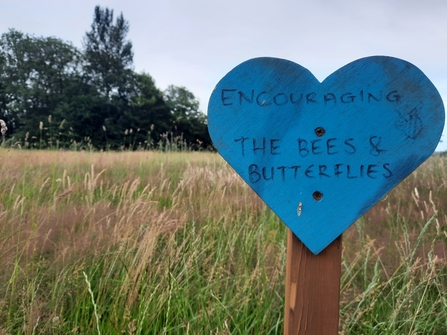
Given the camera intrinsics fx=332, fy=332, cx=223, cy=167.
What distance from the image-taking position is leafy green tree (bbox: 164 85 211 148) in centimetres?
2800

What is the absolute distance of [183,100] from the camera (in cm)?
3566

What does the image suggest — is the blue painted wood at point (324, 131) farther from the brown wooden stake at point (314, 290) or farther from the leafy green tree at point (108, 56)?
the leafy green tree at point (108, 56)

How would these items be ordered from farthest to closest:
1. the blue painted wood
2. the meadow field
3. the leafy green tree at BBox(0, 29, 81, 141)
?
the leafy green tree at BBox(0, 29, 81, 141) → the meadow field → the blue painted wood

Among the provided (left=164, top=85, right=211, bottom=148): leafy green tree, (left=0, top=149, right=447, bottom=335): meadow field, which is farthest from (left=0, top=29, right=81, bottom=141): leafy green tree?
(left=0, top=149, right=447, bottom=335): meadow field

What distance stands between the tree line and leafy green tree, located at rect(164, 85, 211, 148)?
86 millimetres

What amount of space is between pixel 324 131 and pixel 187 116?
31.7 meters

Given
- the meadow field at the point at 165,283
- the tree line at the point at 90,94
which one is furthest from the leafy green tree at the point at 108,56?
the meadow field at the point at 165,283

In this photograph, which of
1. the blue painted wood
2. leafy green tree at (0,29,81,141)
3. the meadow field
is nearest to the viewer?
the blue painted wood

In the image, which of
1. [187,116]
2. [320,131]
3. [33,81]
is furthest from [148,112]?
[320,131]

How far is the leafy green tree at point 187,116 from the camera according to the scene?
2800 centimetres

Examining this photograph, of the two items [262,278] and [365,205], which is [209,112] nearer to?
[365,205]

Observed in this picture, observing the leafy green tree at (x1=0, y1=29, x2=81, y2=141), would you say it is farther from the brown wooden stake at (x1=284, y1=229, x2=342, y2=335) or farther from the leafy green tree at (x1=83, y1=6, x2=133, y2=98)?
the brown wooden stake at (x1=284, y1=229, x2=342, y2=335)

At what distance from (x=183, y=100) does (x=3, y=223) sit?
3491 cm

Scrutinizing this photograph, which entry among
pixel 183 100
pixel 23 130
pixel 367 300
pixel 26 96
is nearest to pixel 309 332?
pixel 367 300
